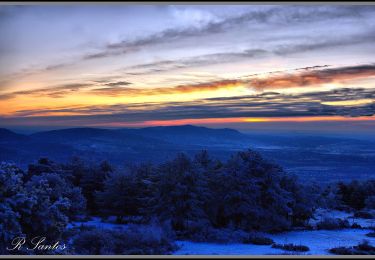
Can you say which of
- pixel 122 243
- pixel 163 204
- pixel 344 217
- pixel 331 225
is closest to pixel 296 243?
pixel 331 225

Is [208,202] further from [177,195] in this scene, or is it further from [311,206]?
[311,206]

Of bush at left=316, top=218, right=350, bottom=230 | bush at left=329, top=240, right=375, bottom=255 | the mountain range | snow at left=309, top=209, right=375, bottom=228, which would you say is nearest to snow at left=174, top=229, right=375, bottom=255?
bush at left=329, top=240, right=375, bottom=255

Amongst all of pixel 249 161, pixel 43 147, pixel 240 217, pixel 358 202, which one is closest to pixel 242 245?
pixel 240 217

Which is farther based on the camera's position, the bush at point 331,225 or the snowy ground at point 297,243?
the bush at point 331,225

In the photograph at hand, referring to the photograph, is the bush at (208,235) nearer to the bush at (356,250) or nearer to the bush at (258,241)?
the bush at (258,241)

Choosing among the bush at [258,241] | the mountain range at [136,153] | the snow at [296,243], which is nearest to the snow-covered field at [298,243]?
the snow at [296,243]

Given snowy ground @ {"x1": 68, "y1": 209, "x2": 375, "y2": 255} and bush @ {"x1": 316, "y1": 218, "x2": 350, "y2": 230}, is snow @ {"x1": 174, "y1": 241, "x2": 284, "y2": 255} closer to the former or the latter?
snowy ground @ {"x1": 68, "y1": 209, "x2": 375, "y2": 255}

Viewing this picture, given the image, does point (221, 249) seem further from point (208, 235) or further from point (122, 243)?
point (122, 243)
